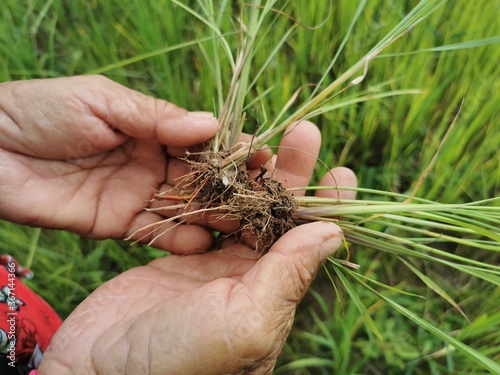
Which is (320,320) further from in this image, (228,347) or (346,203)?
(228,347)

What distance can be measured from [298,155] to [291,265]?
1.34 feet

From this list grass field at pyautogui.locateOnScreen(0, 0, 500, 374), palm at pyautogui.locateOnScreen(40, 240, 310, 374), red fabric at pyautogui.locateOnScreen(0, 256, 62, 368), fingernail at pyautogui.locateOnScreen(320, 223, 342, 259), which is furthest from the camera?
grass field at pyautogui.locateOnScreen(0, 0, 500, 374)

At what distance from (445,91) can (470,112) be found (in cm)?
14

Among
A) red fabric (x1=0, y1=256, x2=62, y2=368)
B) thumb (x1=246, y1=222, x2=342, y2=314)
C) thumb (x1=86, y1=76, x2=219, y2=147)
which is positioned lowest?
red fabric (x1=0, y1=256, x2=62, y2=368)

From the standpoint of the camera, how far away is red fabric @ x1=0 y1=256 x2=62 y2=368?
1084mm

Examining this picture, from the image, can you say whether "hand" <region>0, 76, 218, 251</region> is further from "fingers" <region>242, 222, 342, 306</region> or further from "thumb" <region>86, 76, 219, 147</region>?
"fingers" <region>242, 222, 342, 306</region>

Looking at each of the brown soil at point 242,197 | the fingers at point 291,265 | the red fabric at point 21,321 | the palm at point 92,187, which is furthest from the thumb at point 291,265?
the red fabric at point 21,321

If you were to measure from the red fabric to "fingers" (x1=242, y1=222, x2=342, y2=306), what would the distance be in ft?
1.98

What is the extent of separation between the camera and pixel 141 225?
4.22 feet

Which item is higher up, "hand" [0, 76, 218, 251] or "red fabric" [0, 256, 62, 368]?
"hand" [0, 76, 218, 251]

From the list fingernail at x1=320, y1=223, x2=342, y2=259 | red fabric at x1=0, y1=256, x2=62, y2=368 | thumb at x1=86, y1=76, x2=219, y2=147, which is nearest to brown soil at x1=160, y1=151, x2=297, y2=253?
thumb at x1=86, y1=76, x2=219, y2=147

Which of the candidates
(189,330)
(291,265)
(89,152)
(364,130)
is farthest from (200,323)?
(364,130)

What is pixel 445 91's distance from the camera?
1.51 m

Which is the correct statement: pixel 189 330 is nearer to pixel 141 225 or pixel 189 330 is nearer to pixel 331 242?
pixel 331 242
